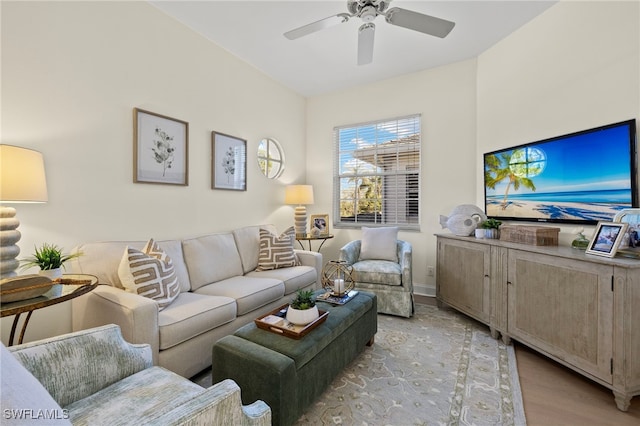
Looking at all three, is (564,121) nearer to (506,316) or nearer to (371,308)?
(506,316)

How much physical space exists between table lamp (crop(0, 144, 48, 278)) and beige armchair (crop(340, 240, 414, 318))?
8.01ft

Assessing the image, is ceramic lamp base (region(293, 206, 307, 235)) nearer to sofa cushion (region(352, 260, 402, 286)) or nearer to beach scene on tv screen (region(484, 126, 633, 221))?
sofa cushion (region(352, 260, 402, 286))

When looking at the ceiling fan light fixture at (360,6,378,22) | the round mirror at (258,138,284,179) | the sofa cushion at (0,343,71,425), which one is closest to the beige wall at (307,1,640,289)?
the round mirror at (258,138,284,179)

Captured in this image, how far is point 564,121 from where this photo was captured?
2359 mm

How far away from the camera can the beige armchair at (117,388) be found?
2.83ft

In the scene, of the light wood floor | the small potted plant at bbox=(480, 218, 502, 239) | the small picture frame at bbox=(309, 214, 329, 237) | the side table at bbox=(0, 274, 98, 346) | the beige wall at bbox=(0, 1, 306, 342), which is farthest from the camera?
the small picture frame at bbox=(309, 214, 329, 237)

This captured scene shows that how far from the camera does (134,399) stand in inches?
40.9

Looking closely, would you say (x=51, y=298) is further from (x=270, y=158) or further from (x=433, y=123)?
(x=433, y=123)

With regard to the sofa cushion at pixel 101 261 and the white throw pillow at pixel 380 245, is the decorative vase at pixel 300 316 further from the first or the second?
the white throw pillow at pixel 380 245

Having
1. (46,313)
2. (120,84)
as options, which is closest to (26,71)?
(120,84)

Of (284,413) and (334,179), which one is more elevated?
(334,179)

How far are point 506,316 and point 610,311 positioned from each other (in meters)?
0.75

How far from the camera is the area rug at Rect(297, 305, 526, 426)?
156cm

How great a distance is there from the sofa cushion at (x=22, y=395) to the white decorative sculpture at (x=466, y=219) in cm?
307
